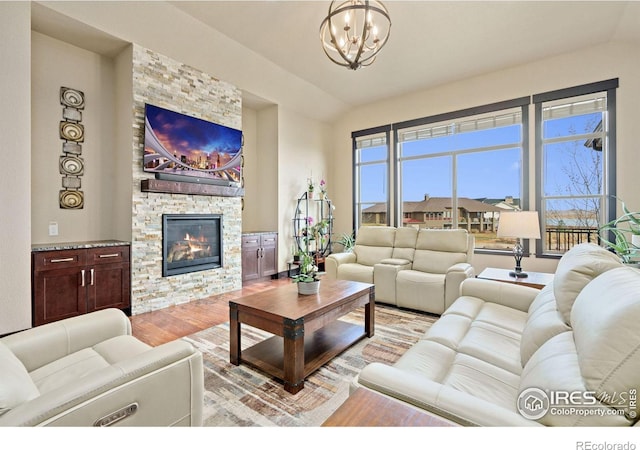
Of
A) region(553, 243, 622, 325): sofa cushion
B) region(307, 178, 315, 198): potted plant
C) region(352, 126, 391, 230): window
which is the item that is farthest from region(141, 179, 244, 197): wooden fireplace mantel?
region(553, 243, 622, 325): sofa cushion

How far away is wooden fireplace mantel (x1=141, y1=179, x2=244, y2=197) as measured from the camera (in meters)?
3.71

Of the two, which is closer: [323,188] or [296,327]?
[296,327]

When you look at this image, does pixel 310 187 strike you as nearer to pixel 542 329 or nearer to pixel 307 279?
pixel 307 279

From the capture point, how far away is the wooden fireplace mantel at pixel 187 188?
371 cm

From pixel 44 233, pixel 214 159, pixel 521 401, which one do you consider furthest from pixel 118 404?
pixel 214 159

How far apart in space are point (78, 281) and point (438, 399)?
382 centimetres

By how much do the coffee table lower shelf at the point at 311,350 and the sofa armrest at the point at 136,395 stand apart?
0.90 metres

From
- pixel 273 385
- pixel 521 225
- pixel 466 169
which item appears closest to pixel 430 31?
pixel 466 169

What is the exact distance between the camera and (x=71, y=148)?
3.67 meters

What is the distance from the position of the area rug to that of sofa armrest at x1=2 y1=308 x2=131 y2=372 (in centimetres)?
75

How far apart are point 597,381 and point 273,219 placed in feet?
17.0

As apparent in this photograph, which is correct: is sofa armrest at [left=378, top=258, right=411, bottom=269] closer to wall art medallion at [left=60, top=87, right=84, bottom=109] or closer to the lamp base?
the lamp base

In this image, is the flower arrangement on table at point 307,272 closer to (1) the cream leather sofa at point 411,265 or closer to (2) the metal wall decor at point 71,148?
(1) the cream leather sofa at point 411,265

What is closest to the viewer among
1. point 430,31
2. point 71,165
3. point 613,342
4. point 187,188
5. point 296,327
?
point 613,342
